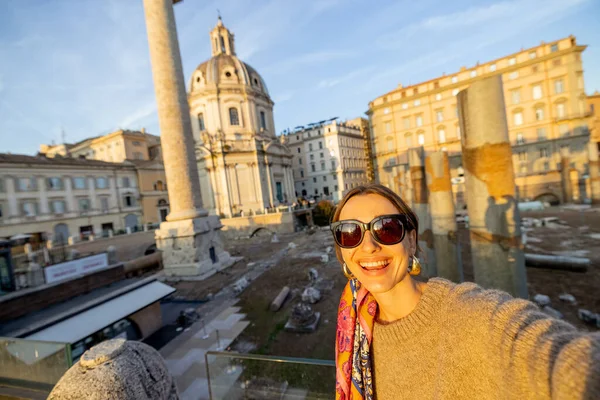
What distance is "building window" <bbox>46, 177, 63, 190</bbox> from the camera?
28375 mm

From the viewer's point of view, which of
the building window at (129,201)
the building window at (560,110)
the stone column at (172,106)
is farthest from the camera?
the building window at (129,201)

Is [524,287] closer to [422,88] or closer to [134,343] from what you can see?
[134,343]

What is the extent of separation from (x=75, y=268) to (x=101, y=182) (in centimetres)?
2926

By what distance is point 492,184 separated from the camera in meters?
6.92

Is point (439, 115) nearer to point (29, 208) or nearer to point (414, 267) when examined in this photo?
point (414, 267)

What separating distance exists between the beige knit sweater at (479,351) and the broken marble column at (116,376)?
269cm

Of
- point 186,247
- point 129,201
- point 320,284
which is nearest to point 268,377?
point 320,284

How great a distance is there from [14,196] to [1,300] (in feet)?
91.1

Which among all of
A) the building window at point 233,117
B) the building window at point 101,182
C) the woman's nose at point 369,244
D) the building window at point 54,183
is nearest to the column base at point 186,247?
the woman's nose at point 369,244

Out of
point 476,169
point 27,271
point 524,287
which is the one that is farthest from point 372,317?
point 27,271

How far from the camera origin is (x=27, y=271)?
8102 millimetres

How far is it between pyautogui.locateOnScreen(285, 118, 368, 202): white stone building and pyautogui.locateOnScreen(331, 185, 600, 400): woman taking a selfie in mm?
52592

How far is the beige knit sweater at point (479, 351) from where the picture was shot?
0.80m

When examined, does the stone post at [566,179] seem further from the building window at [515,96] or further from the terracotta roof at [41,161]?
the terracotta roof at [41,161]
